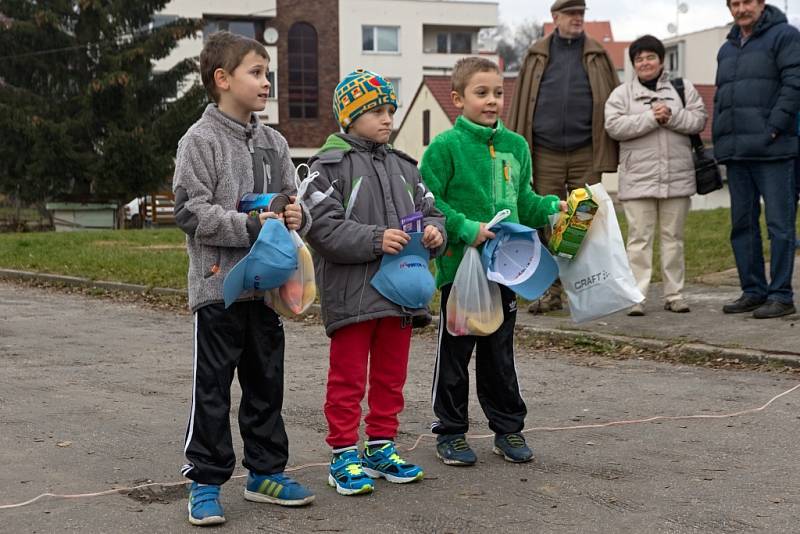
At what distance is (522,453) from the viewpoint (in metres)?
5.05

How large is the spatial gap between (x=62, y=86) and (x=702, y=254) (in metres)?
26.1

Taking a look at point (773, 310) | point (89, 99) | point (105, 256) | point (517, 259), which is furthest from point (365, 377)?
point (89, 99)

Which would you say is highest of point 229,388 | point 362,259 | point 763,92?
A: point 763,92

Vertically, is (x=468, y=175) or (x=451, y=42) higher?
(x=451, y=42)

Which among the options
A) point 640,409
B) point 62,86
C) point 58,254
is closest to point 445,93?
point 62,86

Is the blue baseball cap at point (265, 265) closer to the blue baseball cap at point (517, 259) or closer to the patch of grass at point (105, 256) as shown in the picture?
the blue baseball cap at point (517, 259)

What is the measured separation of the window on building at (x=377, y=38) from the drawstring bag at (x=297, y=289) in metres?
55.6

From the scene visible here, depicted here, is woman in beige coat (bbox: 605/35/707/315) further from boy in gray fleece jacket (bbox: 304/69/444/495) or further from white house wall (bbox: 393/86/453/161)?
white house wall (bbox: 393/86/453/161)

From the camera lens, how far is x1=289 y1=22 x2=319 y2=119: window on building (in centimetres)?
5725

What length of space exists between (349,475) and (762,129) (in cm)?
525

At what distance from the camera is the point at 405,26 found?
59.9 metres

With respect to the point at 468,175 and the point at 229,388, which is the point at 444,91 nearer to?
the point at 468,175

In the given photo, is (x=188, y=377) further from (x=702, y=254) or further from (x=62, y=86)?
(x=62, y=86)

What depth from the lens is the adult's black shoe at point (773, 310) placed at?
8.54 meters
